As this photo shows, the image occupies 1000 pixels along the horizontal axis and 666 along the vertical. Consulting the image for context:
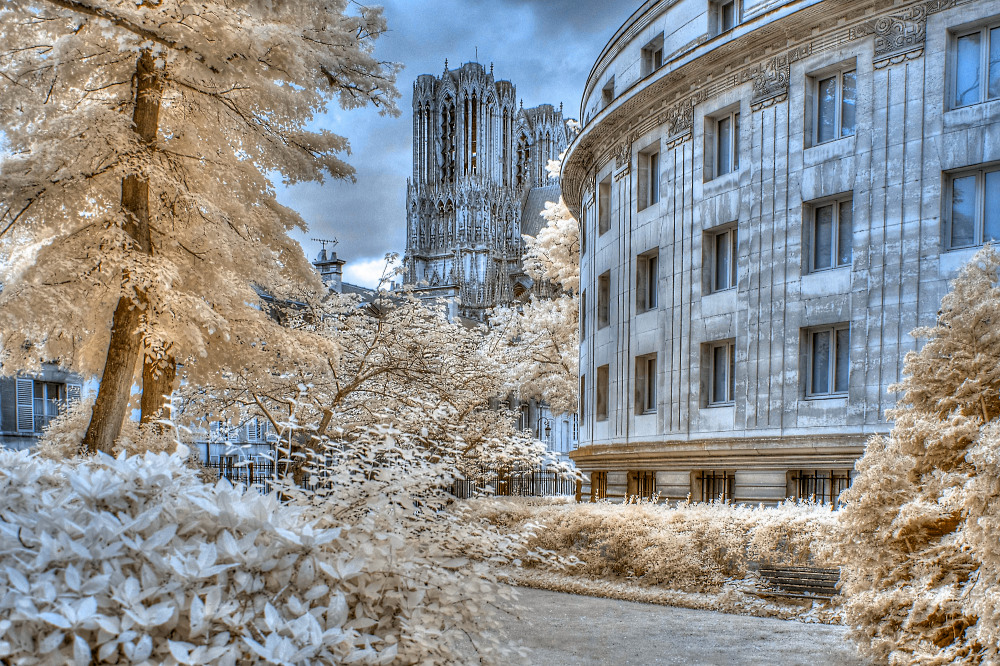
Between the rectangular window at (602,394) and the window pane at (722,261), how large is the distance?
6048 mm

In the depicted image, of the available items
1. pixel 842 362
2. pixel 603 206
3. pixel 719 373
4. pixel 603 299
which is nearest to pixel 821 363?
pixel 842 362

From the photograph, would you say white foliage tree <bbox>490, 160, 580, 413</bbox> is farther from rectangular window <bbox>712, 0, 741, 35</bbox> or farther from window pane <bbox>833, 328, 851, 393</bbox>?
window pane <bbox>833, 328, 851, 393</bbox>

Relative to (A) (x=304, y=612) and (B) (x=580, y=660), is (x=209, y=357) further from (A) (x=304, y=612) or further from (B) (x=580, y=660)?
(A) (x=304, y=612)

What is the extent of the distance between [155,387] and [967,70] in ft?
52.9

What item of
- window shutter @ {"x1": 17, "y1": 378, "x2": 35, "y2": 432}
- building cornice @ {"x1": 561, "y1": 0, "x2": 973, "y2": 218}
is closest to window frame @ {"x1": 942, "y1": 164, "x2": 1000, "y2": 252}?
building cornice @ {"x1": 561, "y1": 0, "x2": 973, "y2": 218}

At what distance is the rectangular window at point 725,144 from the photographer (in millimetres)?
21672

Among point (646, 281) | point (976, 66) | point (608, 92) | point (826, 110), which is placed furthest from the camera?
point (608, 92)

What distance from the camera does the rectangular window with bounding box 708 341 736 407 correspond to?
21.4 metres

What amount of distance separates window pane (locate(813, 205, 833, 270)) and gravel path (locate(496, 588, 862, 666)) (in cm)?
921

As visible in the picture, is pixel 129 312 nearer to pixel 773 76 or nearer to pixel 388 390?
pixel 388 390

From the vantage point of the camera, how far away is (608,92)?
28.0m

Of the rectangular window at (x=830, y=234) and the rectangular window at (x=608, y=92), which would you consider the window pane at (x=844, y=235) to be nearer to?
the rectangular window at (x=830, y=234)

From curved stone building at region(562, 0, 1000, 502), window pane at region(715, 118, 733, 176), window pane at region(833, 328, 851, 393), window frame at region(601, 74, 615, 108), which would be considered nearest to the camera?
curved stone building at region(562, 0, 1000, 502)

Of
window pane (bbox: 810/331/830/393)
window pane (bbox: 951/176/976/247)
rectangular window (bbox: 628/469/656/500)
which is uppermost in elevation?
window pane (bbox: 951/176/976/247)
